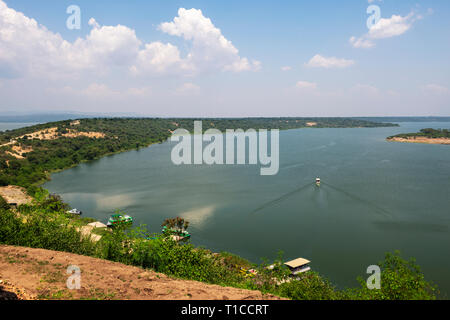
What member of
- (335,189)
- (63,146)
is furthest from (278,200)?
(63,146)

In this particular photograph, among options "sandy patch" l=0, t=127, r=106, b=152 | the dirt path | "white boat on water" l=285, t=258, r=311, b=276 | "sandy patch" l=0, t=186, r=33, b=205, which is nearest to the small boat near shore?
the dirt path

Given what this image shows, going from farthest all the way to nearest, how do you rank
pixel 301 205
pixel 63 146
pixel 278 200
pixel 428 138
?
pixel 428 138
pixel 63 146
pixel 278 200
pixel 301 205

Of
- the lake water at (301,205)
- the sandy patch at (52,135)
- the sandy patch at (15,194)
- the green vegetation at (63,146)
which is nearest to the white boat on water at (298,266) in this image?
the lake water at (301,205)

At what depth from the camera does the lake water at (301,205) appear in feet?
71.7

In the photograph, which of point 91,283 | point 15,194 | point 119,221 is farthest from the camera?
point 15,194

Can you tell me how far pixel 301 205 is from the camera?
31.9 meters

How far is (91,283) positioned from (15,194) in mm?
35034

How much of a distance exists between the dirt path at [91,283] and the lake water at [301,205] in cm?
1189

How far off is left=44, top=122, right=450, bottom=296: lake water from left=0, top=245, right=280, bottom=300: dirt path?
39.0 feet

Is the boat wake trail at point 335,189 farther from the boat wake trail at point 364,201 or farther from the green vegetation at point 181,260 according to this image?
the green vegetation at point 181,260

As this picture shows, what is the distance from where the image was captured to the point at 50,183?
1742 inches

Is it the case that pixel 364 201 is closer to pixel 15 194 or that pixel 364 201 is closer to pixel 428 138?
pixel 15 194
